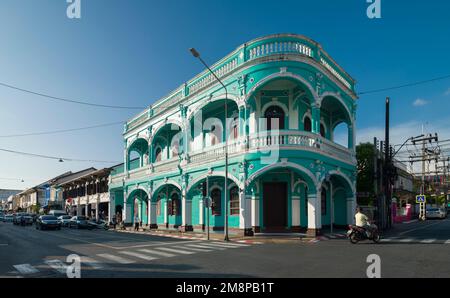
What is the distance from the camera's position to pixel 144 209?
121 feet

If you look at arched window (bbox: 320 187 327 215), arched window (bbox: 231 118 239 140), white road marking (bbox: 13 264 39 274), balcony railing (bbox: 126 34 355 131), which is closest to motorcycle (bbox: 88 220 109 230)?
balcony railing (bbox: 126 34 355 131)

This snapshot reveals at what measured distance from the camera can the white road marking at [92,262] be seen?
36.4ft

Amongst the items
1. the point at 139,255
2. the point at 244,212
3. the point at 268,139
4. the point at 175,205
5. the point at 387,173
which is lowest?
the point at 139,255

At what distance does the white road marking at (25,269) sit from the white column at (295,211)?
1512 centimetres

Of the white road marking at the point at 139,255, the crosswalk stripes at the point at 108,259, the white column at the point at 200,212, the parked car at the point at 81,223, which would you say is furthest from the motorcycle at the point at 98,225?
the white road marking at the point at 139,255

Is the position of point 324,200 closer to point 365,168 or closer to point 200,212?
point 200,212

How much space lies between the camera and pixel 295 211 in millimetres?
22578

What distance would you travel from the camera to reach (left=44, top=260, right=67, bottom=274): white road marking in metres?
10.5

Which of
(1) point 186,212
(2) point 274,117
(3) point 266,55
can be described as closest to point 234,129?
(2) point 274,117

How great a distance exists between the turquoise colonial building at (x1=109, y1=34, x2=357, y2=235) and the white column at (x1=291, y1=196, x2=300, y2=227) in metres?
0.06

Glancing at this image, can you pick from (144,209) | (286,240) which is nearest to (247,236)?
(286,240)

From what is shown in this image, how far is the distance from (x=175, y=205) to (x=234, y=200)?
8.41 m
